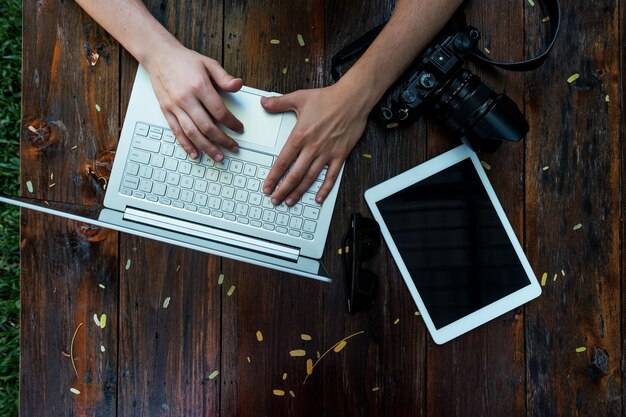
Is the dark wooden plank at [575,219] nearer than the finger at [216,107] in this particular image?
No

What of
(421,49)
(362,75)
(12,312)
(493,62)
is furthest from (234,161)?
(12,312)

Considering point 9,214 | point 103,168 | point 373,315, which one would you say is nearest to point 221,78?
point 103,168

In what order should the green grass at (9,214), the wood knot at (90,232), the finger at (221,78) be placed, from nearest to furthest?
the finger at (221,78) → the wood knot at (90,232) → the green grass at (9,214)

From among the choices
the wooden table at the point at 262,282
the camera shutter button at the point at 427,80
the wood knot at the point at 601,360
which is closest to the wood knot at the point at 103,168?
the wooden table at the point at 262,282

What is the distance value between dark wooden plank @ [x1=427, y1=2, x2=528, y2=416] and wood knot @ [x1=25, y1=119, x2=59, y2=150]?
690 mm

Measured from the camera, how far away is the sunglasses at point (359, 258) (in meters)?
0.82

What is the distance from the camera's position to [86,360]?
0.85 metres

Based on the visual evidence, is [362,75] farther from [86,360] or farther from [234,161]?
[86,360]

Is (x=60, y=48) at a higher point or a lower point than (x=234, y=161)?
higher

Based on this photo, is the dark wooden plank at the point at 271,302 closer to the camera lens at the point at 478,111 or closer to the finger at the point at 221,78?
the finger at the point at 221,78

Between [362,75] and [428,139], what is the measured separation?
0.58ft

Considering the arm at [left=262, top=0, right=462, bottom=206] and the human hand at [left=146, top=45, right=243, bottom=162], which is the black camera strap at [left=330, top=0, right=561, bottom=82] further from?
the human hand at [left=146, top=45, right=243, bottom=162]

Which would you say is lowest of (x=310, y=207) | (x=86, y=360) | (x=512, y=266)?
(x=86, y=360)

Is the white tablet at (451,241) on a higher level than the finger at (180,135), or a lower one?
lower
